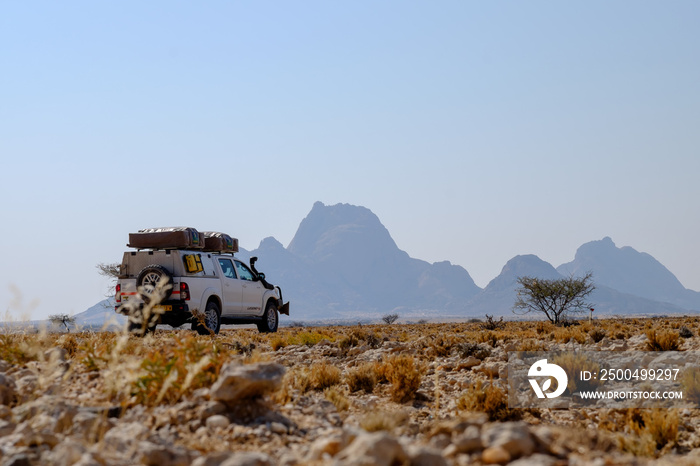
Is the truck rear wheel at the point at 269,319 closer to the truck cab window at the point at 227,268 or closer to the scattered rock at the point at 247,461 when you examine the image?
the truck cab window at the point at 227,268

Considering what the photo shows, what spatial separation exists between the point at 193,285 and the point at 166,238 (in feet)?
5.10

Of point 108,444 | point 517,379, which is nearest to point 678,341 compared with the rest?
point 517,379

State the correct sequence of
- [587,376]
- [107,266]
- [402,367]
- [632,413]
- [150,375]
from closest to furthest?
[150,375] → [632,413] → [402,367] → [587,376] → [107,266]

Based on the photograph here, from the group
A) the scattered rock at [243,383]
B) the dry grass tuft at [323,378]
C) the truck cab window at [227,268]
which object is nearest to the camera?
the scattered rock at [243,383]

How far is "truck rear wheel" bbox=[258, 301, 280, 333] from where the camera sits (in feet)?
68.0

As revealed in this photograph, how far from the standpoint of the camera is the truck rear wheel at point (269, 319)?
68.0 ft

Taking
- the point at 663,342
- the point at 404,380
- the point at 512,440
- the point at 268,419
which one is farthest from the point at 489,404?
the point at 663,342

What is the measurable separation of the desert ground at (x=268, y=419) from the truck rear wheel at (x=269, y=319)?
10.5 m

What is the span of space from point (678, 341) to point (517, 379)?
A: 5401 mm

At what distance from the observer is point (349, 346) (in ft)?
51.1

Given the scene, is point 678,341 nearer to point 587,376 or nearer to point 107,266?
point 587,376

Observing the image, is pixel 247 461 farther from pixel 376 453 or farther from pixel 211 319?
pixel 211 319

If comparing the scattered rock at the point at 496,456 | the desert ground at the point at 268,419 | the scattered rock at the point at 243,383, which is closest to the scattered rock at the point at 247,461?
the desert ground at the point at 268,419

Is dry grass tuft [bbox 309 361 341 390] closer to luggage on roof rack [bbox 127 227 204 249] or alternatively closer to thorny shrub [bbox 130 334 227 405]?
thorny shrub [bbox 130 334 227 405]
